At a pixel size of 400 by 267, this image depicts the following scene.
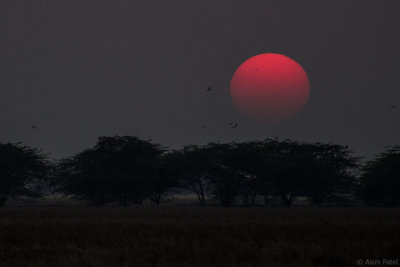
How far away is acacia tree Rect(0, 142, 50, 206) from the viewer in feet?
243

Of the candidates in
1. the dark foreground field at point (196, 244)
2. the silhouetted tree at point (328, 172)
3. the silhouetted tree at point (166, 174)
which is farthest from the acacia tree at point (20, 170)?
the dark foreground field at point (196, 244)

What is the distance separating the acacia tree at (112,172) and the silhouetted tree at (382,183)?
26817 millimetres

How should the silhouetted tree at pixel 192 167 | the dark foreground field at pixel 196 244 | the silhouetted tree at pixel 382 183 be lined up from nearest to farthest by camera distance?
the dark foreground field at pixel 196 244
the silhouetted tree at pixel 382 183
the silhouetted tree at pixel 192 167

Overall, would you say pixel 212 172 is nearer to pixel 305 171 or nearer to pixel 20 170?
pixel 305 171

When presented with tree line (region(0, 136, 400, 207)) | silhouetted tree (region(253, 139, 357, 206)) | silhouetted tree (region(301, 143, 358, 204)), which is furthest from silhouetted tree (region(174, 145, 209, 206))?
silhouetted tree (region(301, 143, 358, 204))

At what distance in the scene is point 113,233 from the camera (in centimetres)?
3003

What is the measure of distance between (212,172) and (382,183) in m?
21.5

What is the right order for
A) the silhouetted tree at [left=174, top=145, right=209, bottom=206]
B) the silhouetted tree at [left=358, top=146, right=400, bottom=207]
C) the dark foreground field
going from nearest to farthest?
1. the dark foreground field
2. the silhouetted tree at [left=358, top=146, right=400, bottom=207]
3. the silhouetted tree at [left=174, top=145, right=209, bottom=206]

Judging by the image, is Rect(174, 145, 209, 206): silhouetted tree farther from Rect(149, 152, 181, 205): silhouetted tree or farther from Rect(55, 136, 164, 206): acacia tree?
Rect(55, 136, 164, 206): acacia tree

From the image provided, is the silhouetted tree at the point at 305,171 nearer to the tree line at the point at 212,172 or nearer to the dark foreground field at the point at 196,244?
the tree line at the point at 212,172

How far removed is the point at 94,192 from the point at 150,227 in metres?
43.8

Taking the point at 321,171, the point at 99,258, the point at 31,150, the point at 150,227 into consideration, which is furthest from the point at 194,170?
the point at 99,258

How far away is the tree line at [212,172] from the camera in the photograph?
246 ft

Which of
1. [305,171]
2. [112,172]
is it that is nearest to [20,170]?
[112,172]
